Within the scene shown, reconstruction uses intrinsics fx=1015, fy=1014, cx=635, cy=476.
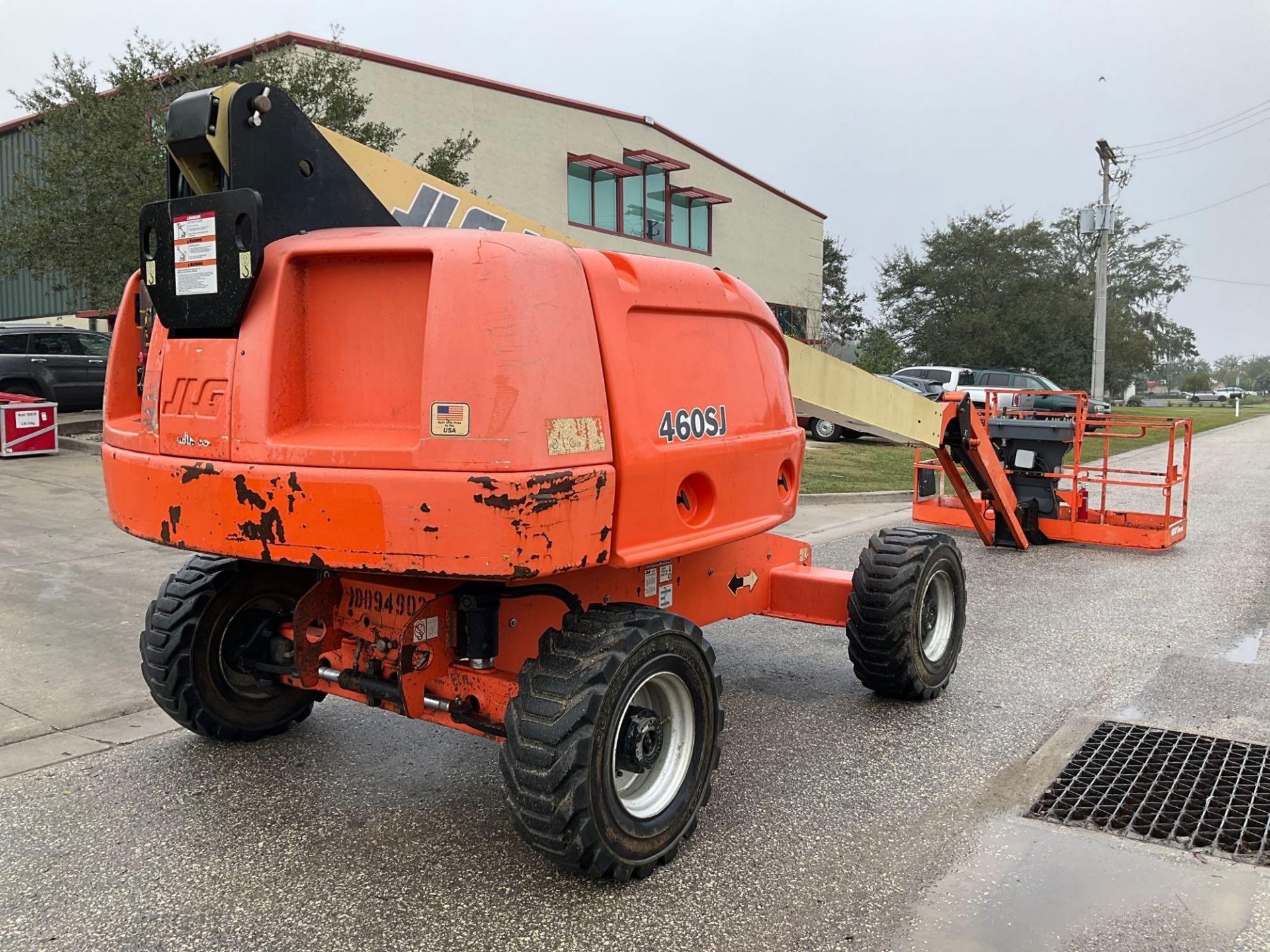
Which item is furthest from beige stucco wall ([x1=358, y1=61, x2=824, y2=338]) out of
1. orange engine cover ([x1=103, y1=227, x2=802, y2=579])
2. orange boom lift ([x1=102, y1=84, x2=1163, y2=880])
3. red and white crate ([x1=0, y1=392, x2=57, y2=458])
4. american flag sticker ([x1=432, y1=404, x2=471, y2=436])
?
american flag sticker ([x1=432, y1=404, x2=471, y2=436])

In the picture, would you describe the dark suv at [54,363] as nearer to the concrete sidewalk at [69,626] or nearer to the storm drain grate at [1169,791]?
the concrete sidewalk at [69,626]

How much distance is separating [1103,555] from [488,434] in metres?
8.27

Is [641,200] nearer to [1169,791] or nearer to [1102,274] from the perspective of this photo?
[1102,274]

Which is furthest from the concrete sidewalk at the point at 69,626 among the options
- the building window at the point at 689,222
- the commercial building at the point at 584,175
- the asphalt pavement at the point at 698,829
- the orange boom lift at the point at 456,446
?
the building window at the point at 689,222

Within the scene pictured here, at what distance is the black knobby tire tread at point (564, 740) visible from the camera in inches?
119

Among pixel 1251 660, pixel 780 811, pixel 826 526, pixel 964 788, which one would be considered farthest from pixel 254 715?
pixel 826 526

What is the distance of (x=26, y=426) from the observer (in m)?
13.3

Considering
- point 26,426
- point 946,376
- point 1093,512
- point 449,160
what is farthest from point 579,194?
point 1093,512

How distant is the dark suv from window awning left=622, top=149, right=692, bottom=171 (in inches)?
635

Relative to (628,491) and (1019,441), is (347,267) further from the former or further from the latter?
(1019,441)

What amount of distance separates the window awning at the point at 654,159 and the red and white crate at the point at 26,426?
18.9 meters

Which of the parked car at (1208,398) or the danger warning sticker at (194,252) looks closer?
the danger warning sticker at (194,252)

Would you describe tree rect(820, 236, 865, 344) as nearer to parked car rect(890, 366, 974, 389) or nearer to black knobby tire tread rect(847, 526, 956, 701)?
parked car rect(890, 366, 974, 389)

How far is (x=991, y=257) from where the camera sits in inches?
1836
